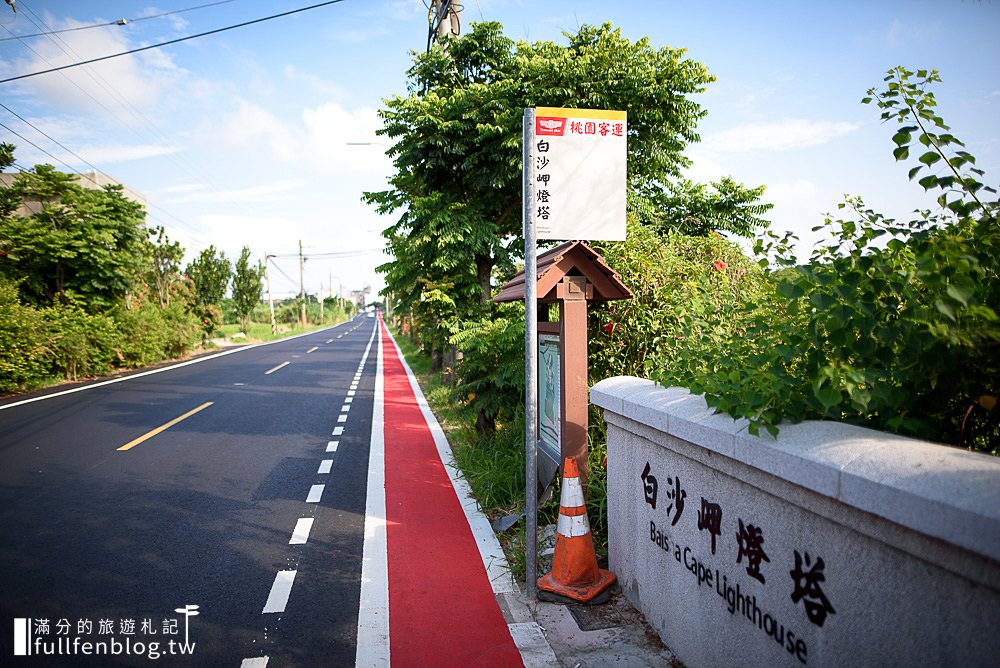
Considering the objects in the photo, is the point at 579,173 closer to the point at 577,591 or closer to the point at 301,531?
the point at 577,591

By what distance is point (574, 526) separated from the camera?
4.02 metres

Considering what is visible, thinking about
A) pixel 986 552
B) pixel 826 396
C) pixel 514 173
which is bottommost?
pixel 986 552

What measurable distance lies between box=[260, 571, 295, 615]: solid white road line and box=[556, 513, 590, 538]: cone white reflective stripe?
200cm

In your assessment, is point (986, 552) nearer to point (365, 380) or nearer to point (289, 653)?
point (289, 653)

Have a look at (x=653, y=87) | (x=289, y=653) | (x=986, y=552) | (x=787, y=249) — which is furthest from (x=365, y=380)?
(x=986, y=552)

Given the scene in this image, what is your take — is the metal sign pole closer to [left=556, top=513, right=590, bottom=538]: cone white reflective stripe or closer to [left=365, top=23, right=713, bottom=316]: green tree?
[left=556, top=513, right=590, bottom=538]: cone white reflective stripe

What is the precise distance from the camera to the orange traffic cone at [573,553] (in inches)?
158

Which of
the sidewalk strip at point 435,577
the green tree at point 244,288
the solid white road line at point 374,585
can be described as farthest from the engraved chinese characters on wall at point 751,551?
the green tree at point 244,288

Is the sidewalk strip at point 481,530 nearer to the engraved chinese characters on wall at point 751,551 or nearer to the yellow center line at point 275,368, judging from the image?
the engraved chinese characters on wall at point 751,551

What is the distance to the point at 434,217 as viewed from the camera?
9461mm

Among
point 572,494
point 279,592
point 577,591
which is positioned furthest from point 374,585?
point 572,494

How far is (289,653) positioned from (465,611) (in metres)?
1.12

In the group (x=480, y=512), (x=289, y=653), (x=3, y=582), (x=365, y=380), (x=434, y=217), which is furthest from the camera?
(x=365, y=380)

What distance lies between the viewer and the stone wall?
1.62 meters
